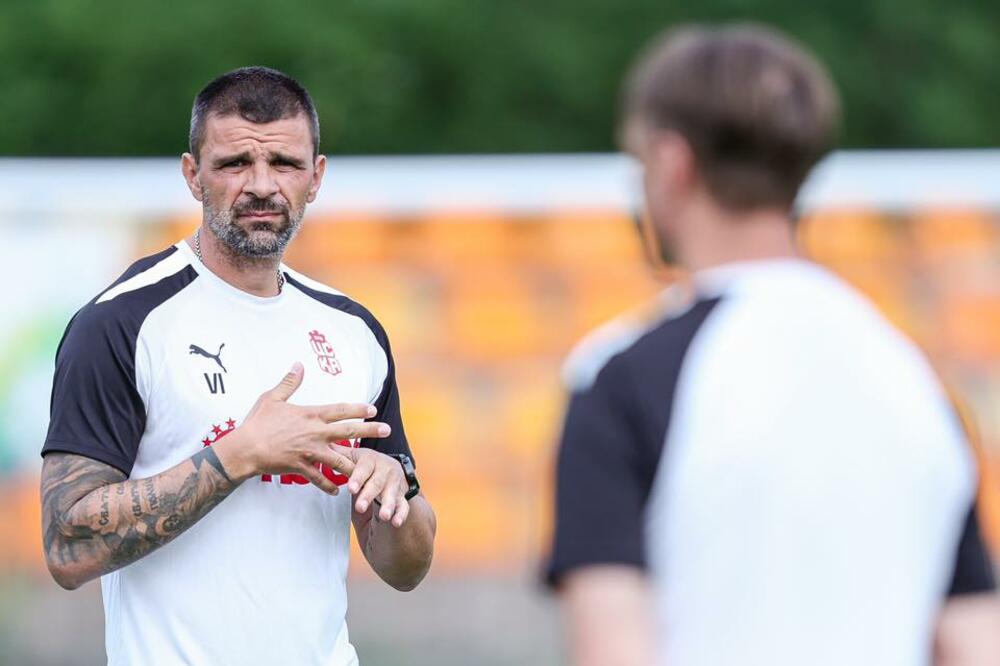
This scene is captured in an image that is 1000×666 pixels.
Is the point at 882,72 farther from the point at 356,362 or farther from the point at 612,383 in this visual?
the point at 612,383

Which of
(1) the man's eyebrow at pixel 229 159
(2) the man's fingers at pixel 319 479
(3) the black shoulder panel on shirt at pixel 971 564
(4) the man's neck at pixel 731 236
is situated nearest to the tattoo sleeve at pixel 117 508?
(2) the man's fingers at pixel 319 479

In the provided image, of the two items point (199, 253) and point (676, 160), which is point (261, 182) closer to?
point (199, 253)

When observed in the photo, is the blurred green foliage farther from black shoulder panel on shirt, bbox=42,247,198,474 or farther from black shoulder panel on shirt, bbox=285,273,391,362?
black shoulder panel on shirt, bbox=42,247,198,474

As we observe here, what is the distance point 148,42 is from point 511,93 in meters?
3.26

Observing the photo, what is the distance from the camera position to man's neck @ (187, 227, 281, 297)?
11.2ft

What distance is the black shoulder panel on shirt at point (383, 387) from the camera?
355cm

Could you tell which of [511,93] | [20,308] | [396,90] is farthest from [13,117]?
[20,308]

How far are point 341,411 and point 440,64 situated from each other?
1154cm

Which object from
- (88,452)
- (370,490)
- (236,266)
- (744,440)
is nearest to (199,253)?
(236,266)

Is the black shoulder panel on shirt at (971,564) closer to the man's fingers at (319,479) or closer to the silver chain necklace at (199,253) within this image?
the man's fingers at (319,479)

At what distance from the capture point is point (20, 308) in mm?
8383

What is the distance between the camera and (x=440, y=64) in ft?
47.1

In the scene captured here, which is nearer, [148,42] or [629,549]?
[629,549]

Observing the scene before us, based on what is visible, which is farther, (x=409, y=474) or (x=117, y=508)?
(x=409, y=474)
